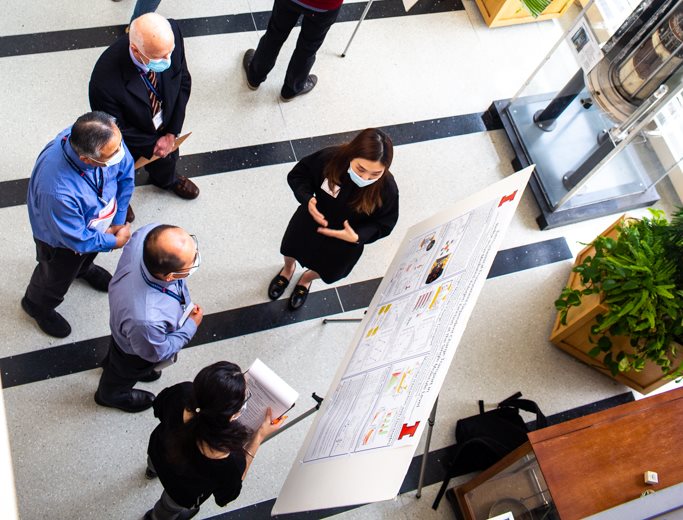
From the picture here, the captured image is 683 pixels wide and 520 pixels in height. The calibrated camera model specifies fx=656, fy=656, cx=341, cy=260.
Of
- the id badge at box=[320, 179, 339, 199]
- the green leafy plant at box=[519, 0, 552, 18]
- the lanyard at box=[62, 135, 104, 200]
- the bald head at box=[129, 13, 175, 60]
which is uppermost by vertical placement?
the green leafy plant at box=[519, 0, 552, 18]

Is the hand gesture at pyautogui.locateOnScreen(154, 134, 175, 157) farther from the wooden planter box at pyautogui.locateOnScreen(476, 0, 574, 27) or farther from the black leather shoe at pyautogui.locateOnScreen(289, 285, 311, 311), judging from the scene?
the wooden planter box at pyautogui.locateOnScreen(476, 0, 574, 27)

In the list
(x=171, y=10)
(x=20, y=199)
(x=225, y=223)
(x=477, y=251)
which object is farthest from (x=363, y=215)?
(x=171, y=10)

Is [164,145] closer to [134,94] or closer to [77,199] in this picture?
[134,94]

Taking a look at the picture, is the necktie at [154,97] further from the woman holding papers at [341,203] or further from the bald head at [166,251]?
the bald head at [166,251]

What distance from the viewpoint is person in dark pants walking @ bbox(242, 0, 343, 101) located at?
12.1ft

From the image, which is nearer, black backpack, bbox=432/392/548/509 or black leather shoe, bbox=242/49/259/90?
black backpack, bbox=432/392/548/509

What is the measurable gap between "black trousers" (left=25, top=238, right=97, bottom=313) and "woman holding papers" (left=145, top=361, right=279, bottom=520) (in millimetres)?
888

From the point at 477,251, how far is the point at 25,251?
251 centimetres

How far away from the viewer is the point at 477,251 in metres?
2.41

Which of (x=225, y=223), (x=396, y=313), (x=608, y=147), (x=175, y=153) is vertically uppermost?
(x=608, y=147)

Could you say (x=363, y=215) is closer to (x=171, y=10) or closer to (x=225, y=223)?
(x=225, y=223)

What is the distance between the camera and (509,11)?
498cm

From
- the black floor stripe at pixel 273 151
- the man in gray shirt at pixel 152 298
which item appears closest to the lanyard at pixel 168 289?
the man in gray shirt at pixel 152 298

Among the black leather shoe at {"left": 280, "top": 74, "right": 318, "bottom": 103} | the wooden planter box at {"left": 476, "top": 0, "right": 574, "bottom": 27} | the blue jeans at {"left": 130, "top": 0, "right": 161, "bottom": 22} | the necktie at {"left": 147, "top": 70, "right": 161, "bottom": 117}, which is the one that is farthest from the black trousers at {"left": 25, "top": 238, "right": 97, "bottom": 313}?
the wooden planter box at {"left": 476, "top": 0, "right": 574, "bottom": 27}
